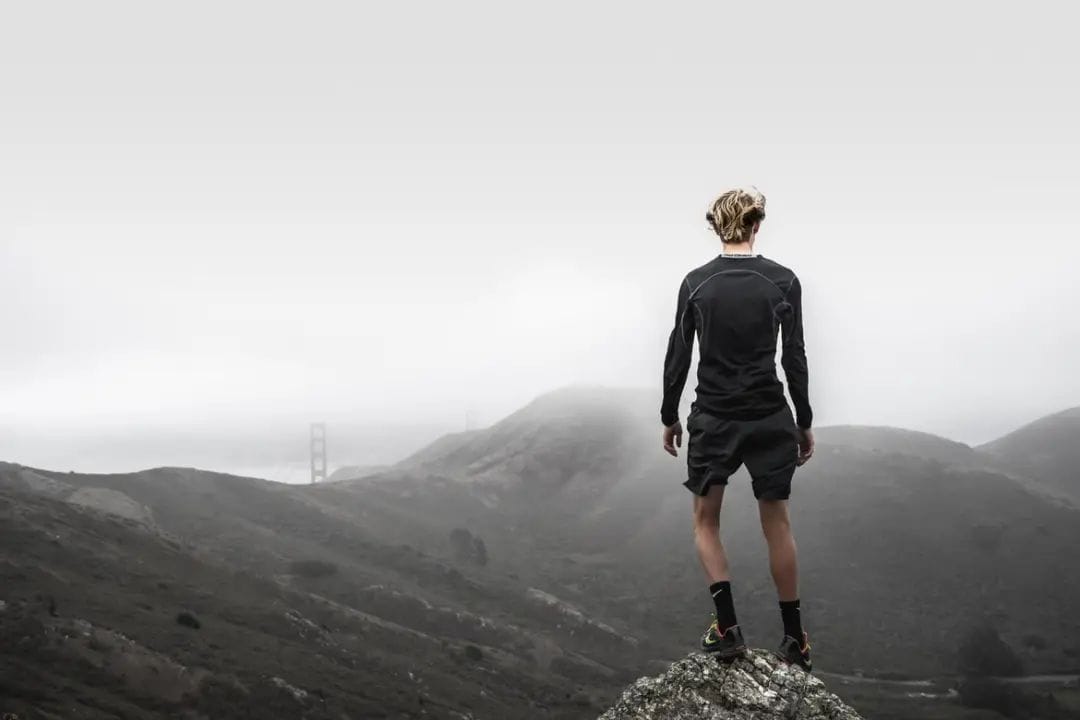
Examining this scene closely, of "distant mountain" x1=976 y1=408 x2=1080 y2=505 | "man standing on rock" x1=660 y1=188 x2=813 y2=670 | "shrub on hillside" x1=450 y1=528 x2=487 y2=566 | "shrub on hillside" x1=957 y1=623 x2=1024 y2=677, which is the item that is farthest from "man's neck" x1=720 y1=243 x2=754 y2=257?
"distant mountain" x1=976 y1=408 x2=1080 y2=505

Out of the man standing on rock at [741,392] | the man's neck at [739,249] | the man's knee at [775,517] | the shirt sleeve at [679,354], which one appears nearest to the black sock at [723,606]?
the man standing on rock at [741,392]

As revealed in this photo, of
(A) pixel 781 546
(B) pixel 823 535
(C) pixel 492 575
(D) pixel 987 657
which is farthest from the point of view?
(B) pixel 823 535

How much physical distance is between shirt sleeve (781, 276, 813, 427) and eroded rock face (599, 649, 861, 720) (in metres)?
2.25

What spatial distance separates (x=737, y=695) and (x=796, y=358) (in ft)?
9.77

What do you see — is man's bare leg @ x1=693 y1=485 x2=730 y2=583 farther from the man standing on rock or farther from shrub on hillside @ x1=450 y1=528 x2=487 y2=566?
shrub on hillside @ x1=450 y1=528 x2=487 y2=566

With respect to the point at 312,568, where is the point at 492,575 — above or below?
below

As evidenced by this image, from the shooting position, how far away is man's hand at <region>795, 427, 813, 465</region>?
6873mm

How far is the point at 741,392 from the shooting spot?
6.68m

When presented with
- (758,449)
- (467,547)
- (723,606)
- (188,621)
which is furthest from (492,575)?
(758,449)

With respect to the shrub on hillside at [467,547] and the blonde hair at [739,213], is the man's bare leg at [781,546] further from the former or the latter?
the shrub on hillside at [467,547]

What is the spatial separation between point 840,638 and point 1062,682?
24.8m

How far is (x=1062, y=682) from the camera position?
8944cm

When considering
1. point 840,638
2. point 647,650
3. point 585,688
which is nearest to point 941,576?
point 840,638

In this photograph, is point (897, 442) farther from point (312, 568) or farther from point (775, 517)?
point (775, 517)
